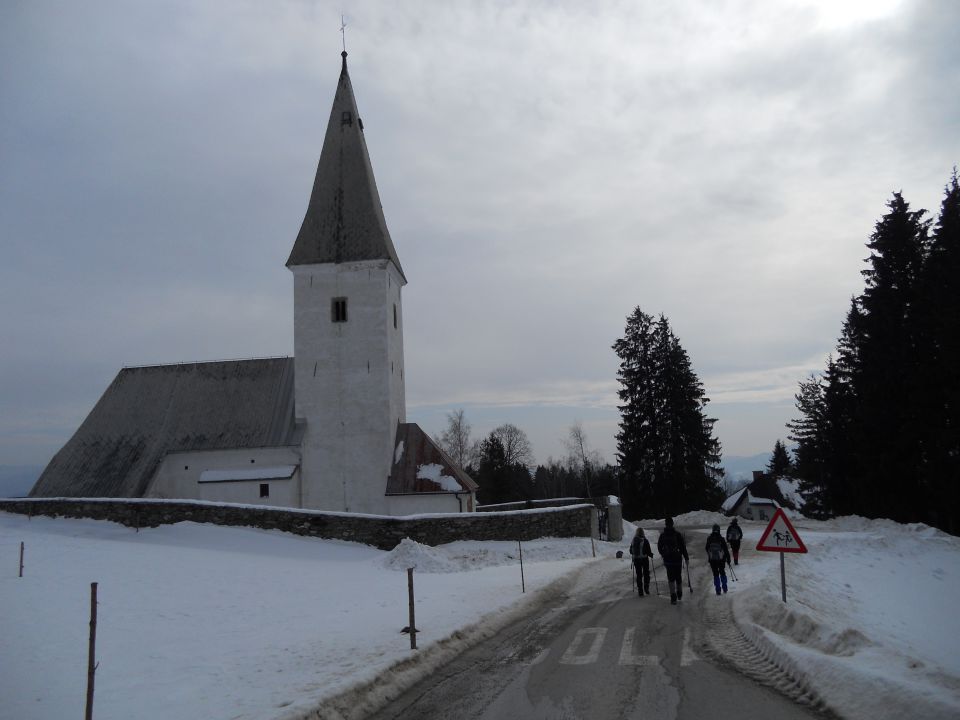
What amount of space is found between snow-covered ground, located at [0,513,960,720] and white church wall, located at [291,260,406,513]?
920 cm

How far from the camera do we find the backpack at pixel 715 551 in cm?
1412

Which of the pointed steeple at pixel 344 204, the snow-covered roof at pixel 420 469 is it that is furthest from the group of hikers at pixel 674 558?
the pointed steeple at pixel 344 204

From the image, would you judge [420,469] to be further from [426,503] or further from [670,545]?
[670,545]

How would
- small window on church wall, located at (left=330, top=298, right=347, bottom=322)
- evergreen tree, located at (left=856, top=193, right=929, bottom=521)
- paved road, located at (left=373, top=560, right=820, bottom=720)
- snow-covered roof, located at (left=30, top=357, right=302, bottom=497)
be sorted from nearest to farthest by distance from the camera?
paved road, located at (left=373, top=560, right=820, bottom=720) → evergreen tree, located at (left=856, top=193, right=929, bottom=521) → snow-covered roof, located at (left=30, top=357, right=302, bottom=497) → small window on church wall, located at (left=330, top=298, right=347, bottom=322)

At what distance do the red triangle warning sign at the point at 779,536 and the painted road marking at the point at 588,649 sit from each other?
296 cm

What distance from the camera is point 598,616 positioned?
488 inches

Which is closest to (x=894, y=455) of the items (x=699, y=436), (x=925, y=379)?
(x=925, y=379)

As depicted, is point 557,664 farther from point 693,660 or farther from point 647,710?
point 647,710

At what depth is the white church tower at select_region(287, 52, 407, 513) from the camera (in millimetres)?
32031

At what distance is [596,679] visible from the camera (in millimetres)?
7898

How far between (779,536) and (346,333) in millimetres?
25267

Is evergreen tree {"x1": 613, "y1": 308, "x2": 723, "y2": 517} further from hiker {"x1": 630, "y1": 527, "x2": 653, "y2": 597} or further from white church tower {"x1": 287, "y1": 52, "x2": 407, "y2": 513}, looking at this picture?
hiker {"x1": 630, "y1": 527, "x2": 653, "y2": 597}

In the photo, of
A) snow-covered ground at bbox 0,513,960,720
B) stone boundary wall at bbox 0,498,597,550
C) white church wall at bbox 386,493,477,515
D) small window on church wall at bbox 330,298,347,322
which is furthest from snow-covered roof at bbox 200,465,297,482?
snow-covered ground at bbox 0,513,960,720

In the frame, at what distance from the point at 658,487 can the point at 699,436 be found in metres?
4.44
